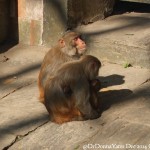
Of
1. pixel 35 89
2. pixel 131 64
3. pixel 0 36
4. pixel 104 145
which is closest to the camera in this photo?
pixel 104 145

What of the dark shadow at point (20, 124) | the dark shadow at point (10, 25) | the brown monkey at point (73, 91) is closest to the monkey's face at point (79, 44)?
the brown monkey at point (73, 91)

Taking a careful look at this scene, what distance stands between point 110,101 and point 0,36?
2.60 m

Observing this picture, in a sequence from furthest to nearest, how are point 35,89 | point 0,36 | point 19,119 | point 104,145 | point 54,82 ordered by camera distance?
1. point 0,36
2. point 35,89
3. point 19,119
4. point 54,82
5. point 104,145

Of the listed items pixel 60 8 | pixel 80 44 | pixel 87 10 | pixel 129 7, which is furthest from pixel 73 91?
pixel 129 7

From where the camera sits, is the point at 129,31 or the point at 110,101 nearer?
the point at 110,101

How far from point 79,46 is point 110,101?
65 cm

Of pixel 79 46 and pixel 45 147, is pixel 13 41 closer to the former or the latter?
pixel 79 46

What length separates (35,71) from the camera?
6195 millimetres

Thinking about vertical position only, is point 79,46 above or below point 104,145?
above

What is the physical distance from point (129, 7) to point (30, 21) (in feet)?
5.18

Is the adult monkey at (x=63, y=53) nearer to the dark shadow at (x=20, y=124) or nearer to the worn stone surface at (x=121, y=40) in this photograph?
the dark shadow at (x=20, y=124)

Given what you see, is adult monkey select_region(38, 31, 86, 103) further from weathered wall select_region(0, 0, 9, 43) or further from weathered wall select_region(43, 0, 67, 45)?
weathered wall select_region(0, 0, 9, 43)

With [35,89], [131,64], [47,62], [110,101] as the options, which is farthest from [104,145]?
[131,64]

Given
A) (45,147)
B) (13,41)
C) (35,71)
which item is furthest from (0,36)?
(45,147)
